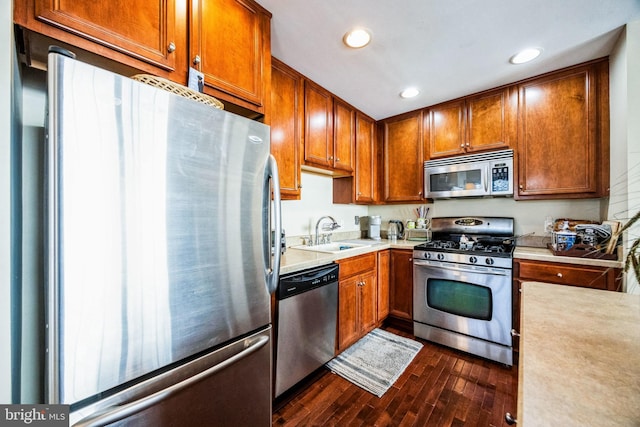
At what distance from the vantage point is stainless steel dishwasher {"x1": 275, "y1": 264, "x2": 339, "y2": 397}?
1.50 meters

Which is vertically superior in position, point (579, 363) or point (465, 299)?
point (579, 363)

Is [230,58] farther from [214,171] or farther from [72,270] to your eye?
[72,270]

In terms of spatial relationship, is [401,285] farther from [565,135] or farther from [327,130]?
[565,135]

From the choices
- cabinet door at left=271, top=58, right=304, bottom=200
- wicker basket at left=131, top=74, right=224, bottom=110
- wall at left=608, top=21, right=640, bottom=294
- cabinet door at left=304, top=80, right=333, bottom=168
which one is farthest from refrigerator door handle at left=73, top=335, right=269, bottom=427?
wall at left=608, top=21, right=640, bottom=294

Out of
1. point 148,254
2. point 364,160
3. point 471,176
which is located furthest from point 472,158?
point 148,254

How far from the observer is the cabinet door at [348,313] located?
1990mm

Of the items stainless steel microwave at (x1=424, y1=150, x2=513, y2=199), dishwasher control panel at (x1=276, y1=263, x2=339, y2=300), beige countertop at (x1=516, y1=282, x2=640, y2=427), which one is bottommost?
dishwasher control panel at (x1=276, y1=263, x2=339, y2=300)

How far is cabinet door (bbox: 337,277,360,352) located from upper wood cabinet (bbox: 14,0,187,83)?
5.80 ft

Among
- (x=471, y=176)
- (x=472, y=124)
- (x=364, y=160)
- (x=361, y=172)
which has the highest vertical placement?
(x=472, y=124)

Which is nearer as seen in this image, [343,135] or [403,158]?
[343,135]

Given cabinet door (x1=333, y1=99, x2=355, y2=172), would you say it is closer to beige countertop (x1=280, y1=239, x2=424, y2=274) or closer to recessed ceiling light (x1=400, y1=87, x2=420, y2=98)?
recessed ceiling light (x1=400, y1=87, x2=420, y2=98)

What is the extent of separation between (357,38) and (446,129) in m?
1.49

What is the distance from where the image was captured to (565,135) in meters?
2.02

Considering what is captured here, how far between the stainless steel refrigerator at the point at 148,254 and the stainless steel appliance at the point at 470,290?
180 centimetres
